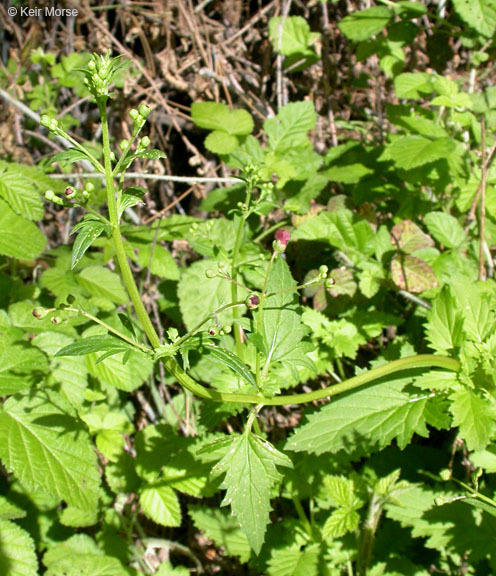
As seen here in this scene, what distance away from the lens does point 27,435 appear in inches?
77.2

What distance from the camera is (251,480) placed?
1566 mm

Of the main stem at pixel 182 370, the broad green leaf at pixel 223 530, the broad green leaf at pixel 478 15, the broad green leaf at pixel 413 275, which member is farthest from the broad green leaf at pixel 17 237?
the broad green leaf at pixel 478 15

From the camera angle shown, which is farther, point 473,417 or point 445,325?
point 445,325

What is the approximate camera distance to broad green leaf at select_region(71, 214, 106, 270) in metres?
1.26

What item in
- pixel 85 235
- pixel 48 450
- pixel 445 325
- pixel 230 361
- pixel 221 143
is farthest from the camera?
pixel 221 143

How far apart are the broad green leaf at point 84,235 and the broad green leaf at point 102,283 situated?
1.26m

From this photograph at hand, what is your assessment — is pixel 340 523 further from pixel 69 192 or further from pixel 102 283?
pixel 69 192

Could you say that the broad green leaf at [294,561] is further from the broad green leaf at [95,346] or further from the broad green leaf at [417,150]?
the broad green leaf at [417,150]

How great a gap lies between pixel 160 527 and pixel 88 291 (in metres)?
1.50

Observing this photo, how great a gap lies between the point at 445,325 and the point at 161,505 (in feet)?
4.96

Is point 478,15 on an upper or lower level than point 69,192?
upper

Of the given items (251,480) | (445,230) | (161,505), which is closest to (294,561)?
(161,505)

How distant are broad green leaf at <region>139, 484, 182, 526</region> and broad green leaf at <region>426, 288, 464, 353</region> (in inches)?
54.6

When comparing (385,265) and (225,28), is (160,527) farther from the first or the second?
(225,28)
